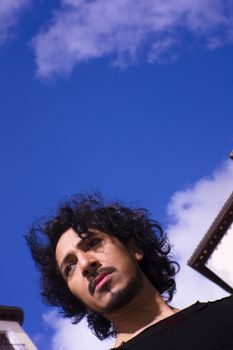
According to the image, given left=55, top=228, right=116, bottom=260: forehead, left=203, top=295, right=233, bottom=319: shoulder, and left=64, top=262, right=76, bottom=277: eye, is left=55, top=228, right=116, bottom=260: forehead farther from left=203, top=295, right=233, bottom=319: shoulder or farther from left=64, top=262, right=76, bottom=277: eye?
left=203, top=295, right=233, bottom=319: shoulder

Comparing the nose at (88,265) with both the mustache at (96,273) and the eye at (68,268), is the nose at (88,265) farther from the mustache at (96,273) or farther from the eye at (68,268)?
the eye at (68,268)

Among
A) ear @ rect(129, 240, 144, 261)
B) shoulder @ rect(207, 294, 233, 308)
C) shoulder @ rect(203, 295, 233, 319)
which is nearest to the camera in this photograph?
shoulder @ rect(203, 295, 233, 319)

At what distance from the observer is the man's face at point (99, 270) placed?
3.72 m

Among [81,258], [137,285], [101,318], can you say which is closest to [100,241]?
[81,258]

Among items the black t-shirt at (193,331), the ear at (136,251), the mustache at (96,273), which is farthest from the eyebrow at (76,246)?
the black t-shirt at (193,331)

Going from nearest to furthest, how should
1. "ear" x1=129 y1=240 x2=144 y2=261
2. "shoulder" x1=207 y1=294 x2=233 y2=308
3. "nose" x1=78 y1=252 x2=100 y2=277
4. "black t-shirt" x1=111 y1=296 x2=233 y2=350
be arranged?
"black t-shirt" x1=111 y1=296 x2=233 y2=350
"shoulder" x1=207 y1=294 x2=233 y2=308
"nose" x1=78 y1=252 x2=100 y2=277
"ear" x1=129 y1=240 x2=144 y2=261

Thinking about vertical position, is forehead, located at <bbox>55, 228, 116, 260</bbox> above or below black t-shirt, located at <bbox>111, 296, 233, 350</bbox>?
above

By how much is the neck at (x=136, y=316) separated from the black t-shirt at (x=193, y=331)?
0.32 meters

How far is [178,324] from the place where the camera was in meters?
3.34

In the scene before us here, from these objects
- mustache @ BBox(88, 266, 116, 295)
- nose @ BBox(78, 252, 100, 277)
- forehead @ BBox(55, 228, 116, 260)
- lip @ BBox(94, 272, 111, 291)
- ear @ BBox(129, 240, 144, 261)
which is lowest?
lip @ BBox(94, 272, 111, 291)

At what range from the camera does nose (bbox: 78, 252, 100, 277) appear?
3854mm

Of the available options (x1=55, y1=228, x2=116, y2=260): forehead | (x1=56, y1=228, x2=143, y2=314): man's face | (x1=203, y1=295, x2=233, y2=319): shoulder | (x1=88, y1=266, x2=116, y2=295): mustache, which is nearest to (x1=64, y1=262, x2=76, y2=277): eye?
(x1=56, y1=228, x2=143, y2=314): man's face

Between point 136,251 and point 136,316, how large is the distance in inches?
37.3

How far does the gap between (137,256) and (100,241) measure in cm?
46
